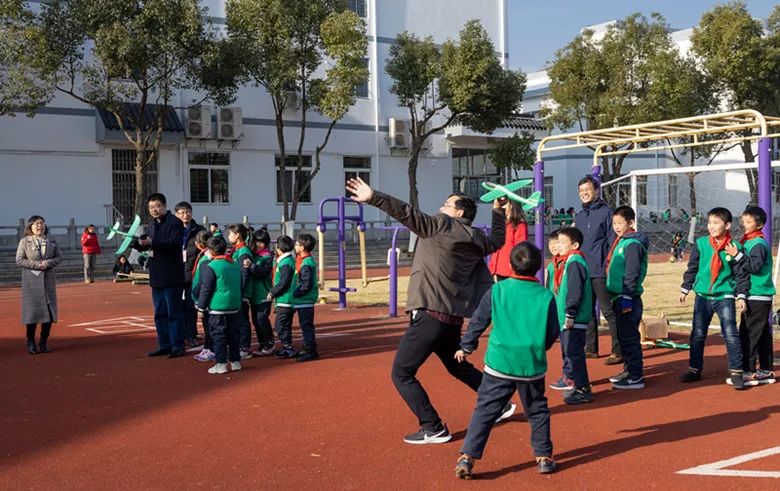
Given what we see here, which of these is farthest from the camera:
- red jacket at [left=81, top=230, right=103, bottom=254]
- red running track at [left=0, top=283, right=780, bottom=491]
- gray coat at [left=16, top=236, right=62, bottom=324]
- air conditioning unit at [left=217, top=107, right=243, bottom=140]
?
air conditioning unit at [left=217, top=107, right=243, bottom=140]

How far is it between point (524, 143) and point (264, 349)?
906 inches

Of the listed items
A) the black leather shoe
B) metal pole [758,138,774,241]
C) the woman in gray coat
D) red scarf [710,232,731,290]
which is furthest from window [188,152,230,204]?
red scarf [710,232,731,290]

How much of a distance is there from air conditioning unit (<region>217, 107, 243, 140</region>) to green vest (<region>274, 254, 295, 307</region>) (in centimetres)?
2070

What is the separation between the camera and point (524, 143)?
31.2m

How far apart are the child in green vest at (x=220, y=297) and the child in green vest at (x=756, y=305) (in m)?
4.68

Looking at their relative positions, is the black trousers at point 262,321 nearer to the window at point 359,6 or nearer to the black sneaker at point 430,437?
the black sneaker at point 430,437

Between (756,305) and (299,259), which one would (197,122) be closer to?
(299,259)

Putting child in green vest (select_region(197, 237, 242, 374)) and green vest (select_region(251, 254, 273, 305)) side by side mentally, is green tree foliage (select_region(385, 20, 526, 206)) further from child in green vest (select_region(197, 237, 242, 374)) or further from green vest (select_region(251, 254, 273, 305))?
child in green vest (select_region(197, 237, 242, 374))

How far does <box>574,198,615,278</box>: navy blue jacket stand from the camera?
27.7 ft

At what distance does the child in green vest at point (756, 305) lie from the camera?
24.5 ft

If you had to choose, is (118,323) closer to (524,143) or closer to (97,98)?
(97,98)

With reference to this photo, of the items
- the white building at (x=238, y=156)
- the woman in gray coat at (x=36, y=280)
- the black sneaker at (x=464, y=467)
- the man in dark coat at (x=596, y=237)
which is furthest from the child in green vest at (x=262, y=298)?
the white building at (x=238, y=156)

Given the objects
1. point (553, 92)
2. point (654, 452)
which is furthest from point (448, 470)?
point (553, 92)

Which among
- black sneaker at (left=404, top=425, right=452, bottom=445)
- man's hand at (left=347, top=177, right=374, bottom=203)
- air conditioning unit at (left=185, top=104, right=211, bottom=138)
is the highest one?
air conditioning unit at (left=185, top=104, right=211, bottom=138)
